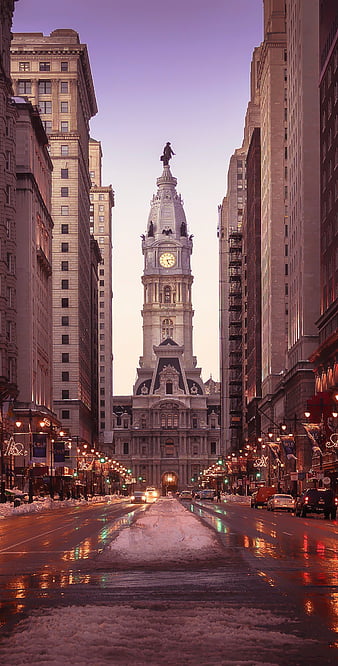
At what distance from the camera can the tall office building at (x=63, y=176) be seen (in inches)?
6964

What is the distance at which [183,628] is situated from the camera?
14.2 meters

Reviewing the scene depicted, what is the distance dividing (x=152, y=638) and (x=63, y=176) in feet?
555

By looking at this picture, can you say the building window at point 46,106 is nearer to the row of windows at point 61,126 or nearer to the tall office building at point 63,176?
the tall office building at point 63,176

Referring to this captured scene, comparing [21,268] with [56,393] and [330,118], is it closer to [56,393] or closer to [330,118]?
[330,118]

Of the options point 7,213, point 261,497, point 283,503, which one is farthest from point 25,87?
point 283,503

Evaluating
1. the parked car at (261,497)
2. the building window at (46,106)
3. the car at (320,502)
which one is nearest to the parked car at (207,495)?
the building window at (46,106)

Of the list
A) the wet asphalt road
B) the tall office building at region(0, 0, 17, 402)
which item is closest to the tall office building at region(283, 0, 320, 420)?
the tall office building at region(0, 0, 17, 402)

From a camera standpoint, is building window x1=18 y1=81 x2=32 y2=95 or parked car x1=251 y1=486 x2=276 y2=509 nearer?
parked car x1=251 y1=486 x2=276 y2=509

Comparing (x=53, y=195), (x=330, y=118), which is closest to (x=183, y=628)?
(x=330, y=118)

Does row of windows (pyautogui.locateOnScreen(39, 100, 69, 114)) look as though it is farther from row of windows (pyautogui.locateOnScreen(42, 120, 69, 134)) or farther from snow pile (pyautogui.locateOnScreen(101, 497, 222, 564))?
snow pile (pyautogui.locateOnScreen(101, 497, 222, 564))

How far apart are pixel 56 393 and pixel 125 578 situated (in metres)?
156

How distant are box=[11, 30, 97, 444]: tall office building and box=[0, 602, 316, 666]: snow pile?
160228 millimetres

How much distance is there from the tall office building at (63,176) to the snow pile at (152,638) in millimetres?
160228

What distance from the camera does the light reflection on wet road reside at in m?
17.5
